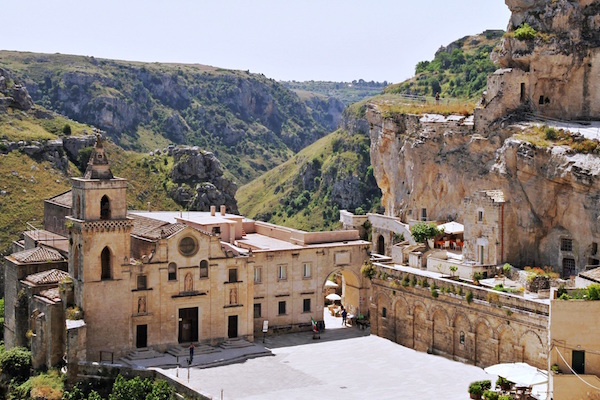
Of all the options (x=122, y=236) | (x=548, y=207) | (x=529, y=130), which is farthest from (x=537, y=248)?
(x=122, y=236)

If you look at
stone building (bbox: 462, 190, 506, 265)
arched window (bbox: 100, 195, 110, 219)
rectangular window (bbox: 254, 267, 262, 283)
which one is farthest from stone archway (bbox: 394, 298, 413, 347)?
arched window (bbox: 100, 195, 110, 219)

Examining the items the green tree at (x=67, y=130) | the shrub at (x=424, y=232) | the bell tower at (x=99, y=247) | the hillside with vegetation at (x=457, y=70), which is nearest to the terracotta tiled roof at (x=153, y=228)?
the bell tower at (x=99, y=247)

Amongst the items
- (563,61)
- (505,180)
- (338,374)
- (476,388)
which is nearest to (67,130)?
(505,180)

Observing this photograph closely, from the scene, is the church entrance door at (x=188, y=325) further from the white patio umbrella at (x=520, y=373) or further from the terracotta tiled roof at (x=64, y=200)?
the white patio umbrella at (x=520, y=373)

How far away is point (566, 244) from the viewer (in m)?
56.7

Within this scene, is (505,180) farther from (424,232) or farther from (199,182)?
(199,182)

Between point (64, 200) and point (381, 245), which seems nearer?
point (381, 245)

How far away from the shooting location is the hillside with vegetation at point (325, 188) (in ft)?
549

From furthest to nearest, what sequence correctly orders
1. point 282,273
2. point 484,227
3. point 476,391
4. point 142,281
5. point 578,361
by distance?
point 282,273, point 484,227, point 142,281, point 476,391, point 578,361

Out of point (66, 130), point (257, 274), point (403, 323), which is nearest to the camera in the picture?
point (403, 323)

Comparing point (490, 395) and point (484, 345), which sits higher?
point (484, 345)

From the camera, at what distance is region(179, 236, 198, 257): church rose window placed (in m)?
57.8

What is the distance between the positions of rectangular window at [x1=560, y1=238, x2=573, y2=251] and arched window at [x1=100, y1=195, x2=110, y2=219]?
28.0 m

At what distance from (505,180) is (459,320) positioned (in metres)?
10.8
